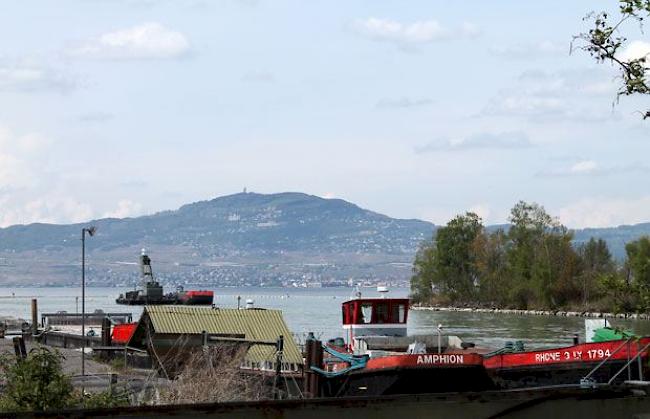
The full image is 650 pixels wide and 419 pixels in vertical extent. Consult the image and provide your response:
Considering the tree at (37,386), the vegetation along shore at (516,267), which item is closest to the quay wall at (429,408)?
the tree at (37,386)

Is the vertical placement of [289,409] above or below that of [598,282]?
below

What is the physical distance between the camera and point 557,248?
139 m

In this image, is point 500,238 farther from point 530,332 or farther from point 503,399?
point 503,399

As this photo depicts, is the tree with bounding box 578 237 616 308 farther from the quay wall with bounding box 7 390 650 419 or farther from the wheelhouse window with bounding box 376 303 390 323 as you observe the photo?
the quay wall with bounding box 7 390 650 419

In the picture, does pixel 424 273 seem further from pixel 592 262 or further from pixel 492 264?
pixel 592 262

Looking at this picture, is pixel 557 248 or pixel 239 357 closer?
pixel 239 357

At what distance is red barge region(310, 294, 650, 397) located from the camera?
85.8 feet

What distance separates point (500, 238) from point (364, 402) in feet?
487

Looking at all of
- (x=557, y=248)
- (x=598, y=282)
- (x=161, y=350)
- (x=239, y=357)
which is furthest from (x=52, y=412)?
(x=557, y=248)

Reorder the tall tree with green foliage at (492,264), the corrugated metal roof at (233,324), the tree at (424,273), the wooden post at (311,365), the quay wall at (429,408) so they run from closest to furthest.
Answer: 1. the quay wall at (429,408)
2. the wooden post at (311,365)
3. the corrugated metal roof at (233,324)
4. the tall tree with green foliage at (492,264)
5. the tree at (424,273)

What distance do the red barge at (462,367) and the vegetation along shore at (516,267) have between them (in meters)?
87.0

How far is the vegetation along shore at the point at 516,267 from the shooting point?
444 ft

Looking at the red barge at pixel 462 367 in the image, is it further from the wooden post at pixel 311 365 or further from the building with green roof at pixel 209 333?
the building with green roof at pixel 209 333

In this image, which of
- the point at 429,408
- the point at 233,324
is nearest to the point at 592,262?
the point at 233,324
